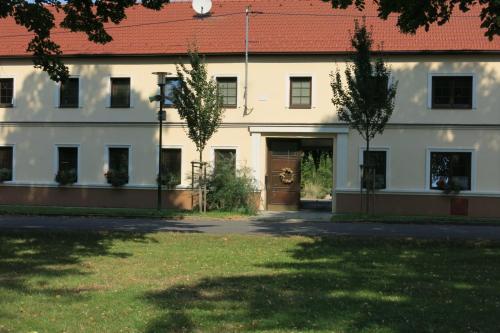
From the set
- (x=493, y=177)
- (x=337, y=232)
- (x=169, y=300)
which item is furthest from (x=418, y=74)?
(x=169, y=300)

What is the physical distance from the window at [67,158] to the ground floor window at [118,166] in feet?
5.49

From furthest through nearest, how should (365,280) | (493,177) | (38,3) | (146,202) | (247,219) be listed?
(146,202)
(493,177)
(247,219)
(38,3)
(365,280)

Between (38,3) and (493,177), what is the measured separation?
19.1m

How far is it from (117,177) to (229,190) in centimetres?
566

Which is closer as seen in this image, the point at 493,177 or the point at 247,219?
the point at 247,219

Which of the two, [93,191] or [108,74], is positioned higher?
[108,74]

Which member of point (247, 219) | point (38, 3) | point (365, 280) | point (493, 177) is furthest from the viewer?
point (493, 177)

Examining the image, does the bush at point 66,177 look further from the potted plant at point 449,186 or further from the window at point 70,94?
the potted plant at point 449,186

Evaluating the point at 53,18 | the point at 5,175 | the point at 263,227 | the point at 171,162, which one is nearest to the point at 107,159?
the point at 171,162

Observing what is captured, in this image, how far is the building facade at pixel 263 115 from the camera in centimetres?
2562

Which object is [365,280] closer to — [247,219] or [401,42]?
[247,219]

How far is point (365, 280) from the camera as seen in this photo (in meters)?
9.09

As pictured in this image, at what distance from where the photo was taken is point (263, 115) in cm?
2684

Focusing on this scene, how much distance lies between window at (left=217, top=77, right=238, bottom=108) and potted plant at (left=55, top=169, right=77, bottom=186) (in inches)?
301
